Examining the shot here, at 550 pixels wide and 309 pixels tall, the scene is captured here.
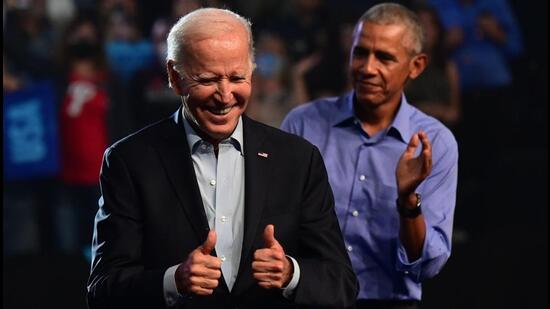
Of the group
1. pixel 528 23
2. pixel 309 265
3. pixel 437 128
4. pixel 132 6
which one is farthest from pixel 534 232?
pixel 309 265

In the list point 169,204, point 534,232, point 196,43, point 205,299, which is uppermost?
point 196,43

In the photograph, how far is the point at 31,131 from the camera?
6.19m

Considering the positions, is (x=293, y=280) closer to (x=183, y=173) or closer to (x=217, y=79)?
(x=183, y=173)

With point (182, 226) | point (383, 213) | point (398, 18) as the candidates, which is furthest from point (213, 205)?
point (398, 18)

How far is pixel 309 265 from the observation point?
224cm

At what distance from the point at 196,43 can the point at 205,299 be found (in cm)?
49

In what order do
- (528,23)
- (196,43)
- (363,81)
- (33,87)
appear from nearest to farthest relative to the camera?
(196,43) < (363,81) < (33,87) < (528,23)

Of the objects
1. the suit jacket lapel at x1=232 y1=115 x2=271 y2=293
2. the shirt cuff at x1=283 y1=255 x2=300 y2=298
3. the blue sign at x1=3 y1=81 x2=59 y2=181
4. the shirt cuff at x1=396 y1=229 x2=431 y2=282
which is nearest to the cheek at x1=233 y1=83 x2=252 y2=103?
the suit jacket lapel at x1=232 y1=115 x2=271 y2=293

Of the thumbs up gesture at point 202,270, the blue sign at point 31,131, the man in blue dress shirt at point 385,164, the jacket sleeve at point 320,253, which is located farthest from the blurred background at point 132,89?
the thumbs up gesture at point 202,270

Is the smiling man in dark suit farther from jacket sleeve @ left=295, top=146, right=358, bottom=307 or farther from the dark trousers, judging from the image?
the dark trousers

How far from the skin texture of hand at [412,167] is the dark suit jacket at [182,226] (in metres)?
0.49

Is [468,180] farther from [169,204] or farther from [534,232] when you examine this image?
[169,204]

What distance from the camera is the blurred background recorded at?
6.09m

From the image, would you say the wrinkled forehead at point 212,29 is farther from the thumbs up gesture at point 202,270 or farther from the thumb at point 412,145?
the thumb at point 412,145
